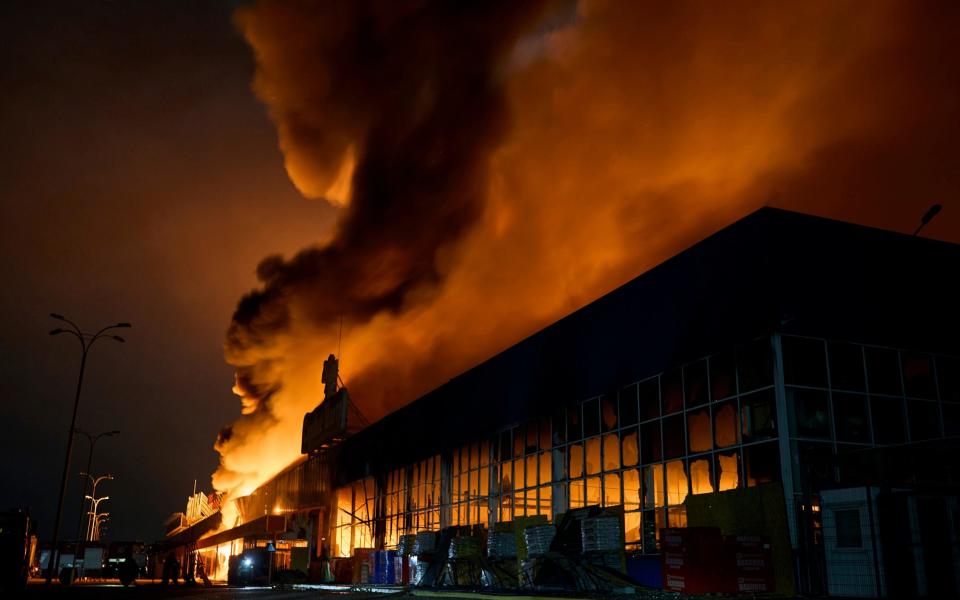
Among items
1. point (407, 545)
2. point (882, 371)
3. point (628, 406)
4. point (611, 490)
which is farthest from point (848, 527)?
point (407, 545)

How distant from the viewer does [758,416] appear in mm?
18812

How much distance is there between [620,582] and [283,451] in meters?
54.3

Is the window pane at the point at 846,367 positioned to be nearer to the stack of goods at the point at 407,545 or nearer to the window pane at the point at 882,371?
the window pane at the point at 882,371

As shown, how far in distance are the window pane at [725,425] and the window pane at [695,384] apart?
48 cm

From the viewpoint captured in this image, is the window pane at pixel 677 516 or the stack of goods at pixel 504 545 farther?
the stack of goods at pixel 504 545

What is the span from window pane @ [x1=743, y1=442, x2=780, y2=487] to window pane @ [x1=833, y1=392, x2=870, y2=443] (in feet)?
5.14

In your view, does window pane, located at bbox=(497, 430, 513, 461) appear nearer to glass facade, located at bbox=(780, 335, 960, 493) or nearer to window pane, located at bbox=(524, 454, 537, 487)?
window pane, located at bbox=(524, 454, 537, 487)

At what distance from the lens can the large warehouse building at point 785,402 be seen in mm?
16703

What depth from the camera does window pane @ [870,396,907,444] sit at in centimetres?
1920

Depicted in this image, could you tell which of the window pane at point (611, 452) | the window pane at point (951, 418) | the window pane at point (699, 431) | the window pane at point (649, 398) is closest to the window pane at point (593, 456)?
the window pane at point (611, 452)

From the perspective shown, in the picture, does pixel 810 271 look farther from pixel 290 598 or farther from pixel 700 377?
pixel 290 598

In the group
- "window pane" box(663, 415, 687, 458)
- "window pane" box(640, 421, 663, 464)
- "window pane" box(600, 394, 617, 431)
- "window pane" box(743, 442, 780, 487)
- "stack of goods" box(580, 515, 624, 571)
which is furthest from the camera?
"window pane" box(600, 394, 617, 431)

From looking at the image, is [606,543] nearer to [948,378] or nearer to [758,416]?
[758,416]

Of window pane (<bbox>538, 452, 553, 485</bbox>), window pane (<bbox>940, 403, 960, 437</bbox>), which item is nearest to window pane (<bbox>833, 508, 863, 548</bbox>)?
window pane (<bbox>940, 403, 960, 437</bbox>)
